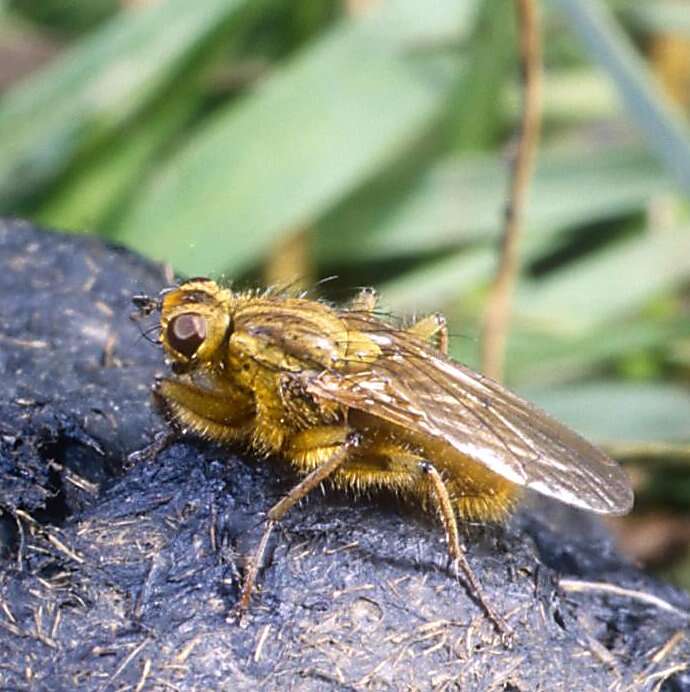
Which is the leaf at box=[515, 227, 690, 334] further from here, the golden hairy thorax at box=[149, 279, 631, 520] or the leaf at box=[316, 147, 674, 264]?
the golden hairy thorax at box=[149, 279, 631, 520]

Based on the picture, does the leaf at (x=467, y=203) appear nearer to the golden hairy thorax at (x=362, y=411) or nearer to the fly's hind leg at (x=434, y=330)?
the fly's hind leg at (x=434, y=330)

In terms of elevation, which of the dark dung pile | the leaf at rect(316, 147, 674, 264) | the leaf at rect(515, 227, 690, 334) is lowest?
the dark dung pile

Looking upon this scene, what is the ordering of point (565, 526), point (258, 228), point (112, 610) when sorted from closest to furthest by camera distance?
1. point (112, 610)
2. point (565, 526)
3. point (258, 228)

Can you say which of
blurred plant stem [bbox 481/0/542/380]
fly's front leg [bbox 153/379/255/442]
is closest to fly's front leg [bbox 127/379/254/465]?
fly's front leg [bbox 153/379/255/442]

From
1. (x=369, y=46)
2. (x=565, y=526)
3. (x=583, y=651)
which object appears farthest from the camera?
(x=369, y=46)

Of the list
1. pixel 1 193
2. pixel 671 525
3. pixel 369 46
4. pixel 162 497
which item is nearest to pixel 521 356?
pixel 671 525

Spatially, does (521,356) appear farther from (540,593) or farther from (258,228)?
(540,593)

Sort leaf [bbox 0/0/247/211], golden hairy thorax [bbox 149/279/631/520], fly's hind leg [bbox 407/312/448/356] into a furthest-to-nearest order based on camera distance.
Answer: leaf [bbox 0/0/247/211]
fly's hind leg [bbox 407/312/448/356]
golden hairy thorax [bbox 149/279/631/520]
